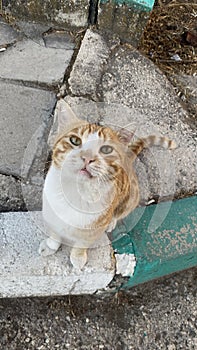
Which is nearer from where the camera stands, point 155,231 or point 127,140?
point 127,140

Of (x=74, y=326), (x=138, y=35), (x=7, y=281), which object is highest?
(x=138, y=35)

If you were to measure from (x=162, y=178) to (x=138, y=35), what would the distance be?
1032mm

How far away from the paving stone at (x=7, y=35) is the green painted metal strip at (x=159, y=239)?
1.31m

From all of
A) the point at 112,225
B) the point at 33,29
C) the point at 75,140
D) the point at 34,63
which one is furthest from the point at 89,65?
the point at 75,140

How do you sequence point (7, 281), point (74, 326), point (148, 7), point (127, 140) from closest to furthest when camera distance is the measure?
1. point (127, 140)
2. point (7, 281)
3. point (74, 326)
4. point (148, 7)

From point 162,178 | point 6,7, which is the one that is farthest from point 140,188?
point 6,7

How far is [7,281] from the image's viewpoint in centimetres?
197

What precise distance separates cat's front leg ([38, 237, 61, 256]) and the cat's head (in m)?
0.35

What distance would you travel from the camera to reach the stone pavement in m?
2.30

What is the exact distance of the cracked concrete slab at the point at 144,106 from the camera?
246cm

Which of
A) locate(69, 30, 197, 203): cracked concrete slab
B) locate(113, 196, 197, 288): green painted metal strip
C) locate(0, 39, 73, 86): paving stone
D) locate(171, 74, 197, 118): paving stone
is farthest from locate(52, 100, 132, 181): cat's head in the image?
locate(171, 74, 197, 118): paving stone

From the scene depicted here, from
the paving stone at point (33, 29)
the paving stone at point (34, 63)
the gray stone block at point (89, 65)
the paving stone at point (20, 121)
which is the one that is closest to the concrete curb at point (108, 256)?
the paving stone at point (20, 121)

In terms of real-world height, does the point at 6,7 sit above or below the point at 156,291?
above

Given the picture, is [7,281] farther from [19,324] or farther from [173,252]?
[173,252]
